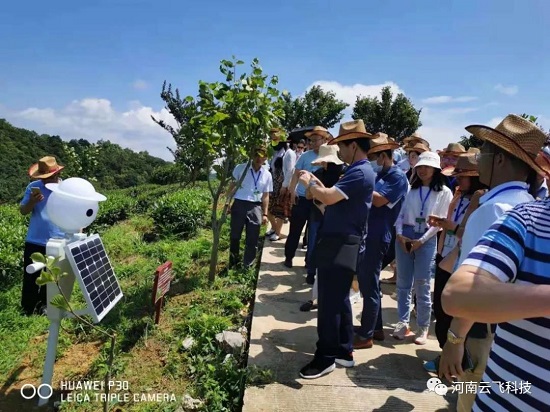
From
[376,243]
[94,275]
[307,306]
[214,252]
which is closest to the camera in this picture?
[94,275]

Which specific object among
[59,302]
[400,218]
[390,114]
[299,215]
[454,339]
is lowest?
[59,302]

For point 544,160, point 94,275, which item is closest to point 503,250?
point 544,160

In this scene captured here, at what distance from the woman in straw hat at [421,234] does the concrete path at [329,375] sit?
1.31 ft

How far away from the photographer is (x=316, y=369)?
118 inches

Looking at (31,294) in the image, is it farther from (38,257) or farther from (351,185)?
(351,185)

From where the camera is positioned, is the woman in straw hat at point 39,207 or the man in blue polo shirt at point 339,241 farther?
the woman in straw hat at point 39,207

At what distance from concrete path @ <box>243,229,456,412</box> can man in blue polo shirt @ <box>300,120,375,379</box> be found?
182 millimetres

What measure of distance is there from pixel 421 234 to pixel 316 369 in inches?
61.7

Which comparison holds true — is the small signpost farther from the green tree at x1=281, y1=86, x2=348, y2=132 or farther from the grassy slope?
the green tree at x1=281, y1=86, x2=348, y2=132

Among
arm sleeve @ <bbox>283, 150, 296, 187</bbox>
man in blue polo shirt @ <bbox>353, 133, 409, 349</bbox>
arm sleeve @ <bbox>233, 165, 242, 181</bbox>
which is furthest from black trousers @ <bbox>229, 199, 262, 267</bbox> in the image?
man in blue polo shirt @ <bbox>353, 133, 409, 349</bbox>

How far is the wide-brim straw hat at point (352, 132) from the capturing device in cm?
303

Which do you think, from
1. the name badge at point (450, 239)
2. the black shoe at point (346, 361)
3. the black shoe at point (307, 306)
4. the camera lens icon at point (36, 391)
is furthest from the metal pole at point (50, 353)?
the name badge at point (450, 239)

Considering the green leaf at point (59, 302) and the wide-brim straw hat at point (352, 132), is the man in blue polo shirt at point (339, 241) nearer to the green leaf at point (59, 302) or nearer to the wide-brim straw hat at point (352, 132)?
the wide-brim straw hat at point (352, 132)

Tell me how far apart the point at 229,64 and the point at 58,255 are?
276cm
